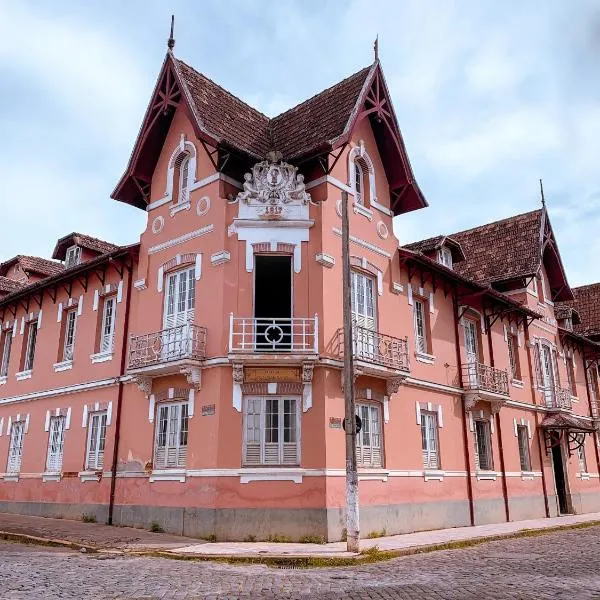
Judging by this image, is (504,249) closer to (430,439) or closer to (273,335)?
(430,439)

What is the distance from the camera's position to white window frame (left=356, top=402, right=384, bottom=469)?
56.0 ft

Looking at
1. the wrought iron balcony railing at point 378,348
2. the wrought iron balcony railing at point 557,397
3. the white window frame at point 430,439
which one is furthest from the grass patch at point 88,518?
the wrought iron balcony railing at point 557,397

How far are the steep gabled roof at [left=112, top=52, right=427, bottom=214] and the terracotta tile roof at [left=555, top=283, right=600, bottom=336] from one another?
1828cm

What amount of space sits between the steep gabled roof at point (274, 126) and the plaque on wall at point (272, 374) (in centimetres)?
626

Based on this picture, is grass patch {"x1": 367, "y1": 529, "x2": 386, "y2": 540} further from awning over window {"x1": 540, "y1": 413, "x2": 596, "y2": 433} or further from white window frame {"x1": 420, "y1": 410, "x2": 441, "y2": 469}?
awning over window {"x1": 540, "y1": 413, "x2": 596, "y2": 433}

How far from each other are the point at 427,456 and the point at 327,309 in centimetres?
651

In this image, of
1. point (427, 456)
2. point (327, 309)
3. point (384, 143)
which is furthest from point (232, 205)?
point (427, 456)

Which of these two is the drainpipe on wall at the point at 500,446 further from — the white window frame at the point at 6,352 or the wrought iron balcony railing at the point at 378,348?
the white window frame at the point at 6,352

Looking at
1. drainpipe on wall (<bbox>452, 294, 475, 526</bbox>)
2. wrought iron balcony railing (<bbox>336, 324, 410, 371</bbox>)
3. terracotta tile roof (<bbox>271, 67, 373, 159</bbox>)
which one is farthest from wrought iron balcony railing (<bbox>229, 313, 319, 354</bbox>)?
drainpipe on wall (<bbox>452, 294, 475, 526</bbox>)

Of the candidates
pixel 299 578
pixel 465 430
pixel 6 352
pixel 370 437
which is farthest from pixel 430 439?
pixel 6 352

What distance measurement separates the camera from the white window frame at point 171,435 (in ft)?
54.9

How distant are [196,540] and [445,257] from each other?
46.7 feet

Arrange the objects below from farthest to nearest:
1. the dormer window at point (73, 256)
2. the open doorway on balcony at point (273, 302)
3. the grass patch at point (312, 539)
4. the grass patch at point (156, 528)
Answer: the dormer window at point (73, 256), the grass patch at point (156, 528), the open doorway on balcony at point (273, 302), the grass patch at point (312, 539)

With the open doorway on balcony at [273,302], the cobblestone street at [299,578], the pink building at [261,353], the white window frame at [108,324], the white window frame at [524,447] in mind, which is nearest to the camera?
the cobblestone street at [299,578]
